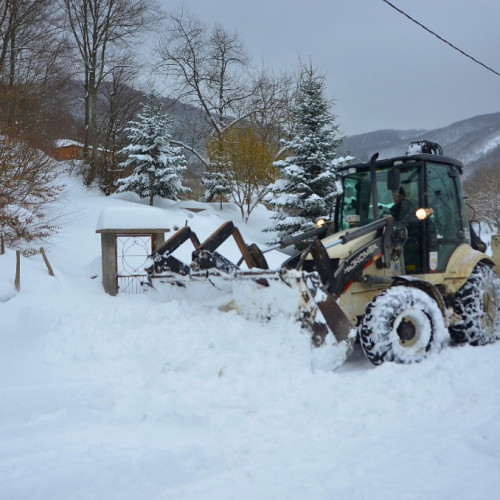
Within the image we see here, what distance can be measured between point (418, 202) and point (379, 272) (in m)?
0.97

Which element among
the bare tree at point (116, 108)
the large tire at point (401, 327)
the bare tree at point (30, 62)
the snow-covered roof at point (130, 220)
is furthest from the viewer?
the bare tree at point (116, 108)

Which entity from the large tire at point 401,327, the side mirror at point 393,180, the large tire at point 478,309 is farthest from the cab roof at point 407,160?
the large tire at point 401,327

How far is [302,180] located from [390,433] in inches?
591

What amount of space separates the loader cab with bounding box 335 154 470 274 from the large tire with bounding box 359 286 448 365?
907 millimetres

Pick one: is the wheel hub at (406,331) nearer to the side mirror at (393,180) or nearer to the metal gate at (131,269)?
the side mirror at (393,180)

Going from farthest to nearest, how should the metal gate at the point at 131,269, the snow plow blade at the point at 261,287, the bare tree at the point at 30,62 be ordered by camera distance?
the bare tree at the point at 30,62 < the metal gate at the point at 131,269 < the snow plow blade at the point at 261,287

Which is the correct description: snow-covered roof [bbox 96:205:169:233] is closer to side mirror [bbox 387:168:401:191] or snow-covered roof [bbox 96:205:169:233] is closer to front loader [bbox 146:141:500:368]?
front loader [bbox 146:141:500:368]

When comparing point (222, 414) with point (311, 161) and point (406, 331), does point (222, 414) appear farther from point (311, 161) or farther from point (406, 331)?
point (311, 161)

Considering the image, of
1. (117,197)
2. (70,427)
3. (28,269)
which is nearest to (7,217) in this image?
(28,269)

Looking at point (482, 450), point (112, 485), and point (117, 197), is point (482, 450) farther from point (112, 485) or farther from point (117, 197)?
point (117, 197)

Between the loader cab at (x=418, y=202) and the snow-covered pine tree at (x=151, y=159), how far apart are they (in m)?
17.6

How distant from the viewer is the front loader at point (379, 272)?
15.9ft

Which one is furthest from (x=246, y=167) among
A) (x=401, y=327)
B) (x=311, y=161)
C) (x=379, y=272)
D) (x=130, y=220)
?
(x=401, y=327)

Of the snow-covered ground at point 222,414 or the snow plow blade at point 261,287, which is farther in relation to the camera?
the snow plow blade at point 261,287
